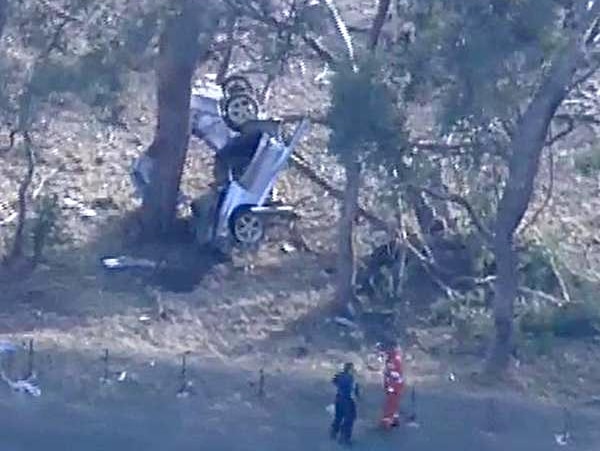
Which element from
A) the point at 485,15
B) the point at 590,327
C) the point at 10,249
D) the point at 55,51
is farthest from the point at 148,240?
the point at 485,15

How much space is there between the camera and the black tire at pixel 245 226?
36.5 metres

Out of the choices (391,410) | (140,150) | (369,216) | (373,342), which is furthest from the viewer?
(140,150)

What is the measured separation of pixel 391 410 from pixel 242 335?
554 centimetres

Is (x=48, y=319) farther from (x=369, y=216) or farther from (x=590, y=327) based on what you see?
(x=590, y=327)

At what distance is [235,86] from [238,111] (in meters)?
0.46

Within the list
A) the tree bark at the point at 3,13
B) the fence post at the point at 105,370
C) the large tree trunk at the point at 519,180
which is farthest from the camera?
the tree bark at the point at 3,13

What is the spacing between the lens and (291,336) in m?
33.2

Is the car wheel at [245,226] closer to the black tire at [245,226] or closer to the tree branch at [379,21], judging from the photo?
the black tire at [245,226]

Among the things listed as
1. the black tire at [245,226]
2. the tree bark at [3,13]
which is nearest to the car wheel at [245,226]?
the black tire at [245,226]

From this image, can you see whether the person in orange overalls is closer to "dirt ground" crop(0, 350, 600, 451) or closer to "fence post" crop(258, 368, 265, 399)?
"dirt ground" crop(0, 350, 600, 451)

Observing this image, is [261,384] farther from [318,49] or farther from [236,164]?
[236,164]

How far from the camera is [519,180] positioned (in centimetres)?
3017

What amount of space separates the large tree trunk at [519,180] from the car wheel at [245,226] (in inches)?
243

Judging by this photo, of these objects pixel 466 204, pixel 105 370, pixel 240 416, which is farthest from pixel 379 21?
pixel 240 416
